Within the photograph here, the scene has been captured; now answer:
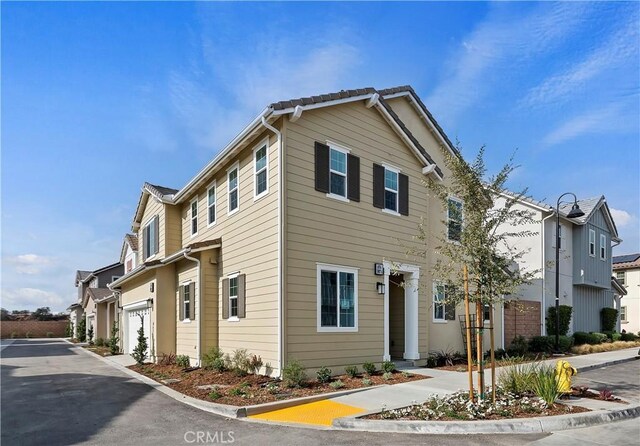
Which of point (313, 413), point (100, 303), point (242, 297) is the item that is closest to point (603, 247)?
point (242, 297)

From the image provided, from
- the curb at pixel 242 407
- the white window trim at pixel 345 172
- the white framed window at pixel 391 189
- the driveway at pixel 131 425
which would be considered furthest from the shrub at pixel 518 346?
the driveway at pixel 131 425

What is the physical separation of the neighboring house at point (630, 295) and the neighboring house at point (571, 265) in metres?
7.47

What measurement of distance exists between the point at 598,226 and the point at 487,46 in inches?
755

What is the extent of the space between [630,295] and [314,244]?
109ft

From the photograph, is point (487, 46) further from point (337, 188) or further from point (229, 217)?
point (229, 217)

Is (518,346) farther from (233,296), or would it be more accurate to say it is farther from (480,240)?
(480,240)

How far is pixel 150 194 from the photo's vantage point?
2080 centimetres

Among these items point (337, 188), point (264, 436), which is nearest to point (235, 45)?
point (337, 188)

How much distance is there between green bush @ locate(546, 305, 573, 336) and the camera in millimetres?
22375

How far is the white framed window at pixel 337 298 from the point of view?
12.5 metres

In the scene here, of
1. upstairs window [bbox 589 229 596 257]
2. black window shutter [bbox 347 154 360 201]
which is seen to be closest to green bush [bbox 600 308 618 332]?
upstairs window [bbox 589 229 596 257]

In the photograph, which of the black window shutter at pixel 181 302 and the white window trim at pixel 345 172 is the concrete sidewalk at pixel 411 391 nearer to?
the white window trim at pixel 345 172

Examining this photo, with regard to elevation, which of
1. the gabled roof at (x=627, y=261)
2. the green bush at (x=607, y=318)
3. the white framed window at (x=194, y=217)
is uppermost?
the white framed window at (x=194, y=217)

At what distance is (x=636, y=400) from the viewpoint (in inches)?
392
